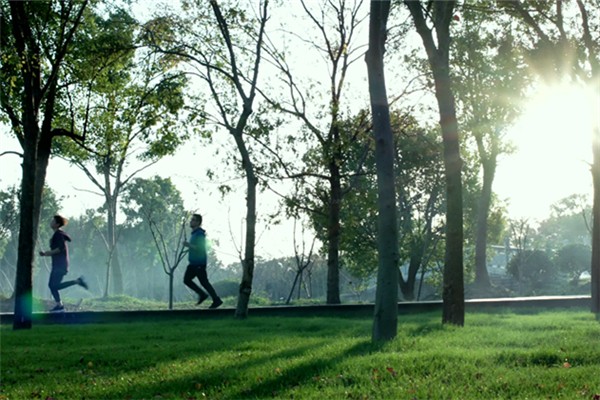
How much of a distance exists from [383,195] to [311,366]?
2917mm

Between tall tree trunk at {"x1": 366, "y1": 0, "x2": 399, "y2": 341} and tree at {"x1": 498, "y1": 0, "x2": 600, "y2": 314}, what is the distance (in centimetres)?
927

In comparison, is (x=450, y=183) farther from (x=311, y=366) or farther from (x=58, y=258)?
(x=58, y=258)

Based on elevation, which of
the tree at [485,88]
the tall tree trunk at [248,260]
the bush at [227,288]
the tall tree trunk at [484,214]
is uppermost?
the tree at [485,88]

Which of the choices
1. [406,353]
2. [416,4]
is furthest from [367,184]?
[406,353]

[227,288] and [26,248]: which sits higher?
[26,248]

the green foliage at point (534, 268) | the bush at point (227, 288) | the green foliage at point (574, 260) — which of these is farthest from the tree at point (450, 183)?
the green foliage at point (574, 260)

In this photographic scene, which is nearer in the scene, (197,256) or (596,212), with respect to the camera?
(197,256)

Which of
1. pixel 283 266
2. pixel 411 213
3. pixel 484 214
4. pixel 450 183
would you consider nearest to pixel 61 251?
pixel 450 183

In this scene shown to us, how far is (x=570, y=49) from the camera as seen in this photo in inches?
749

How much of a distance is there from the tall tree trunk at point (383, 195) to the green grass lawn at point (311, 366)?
38 centimetres

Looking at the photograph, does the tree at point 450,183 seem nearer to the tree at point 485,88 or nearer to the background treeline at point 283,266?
the tree at point 485,88

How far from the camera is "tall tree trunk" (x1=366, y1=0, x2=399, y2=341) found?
9188 millimetres

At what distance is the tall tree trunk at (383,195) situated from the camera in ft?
30.1

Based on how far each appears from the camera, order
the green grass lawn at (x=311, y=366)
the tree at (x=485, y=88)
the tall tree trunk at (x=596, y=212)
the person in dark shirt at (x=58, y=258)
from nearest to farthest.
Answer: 1. the green grass lawn at (x=311, y=366)
2. the person in dark shirt at (x=58, y=258)
3. the tall tree trunk at (x=596, y=212)
4. the tree at (x=485, y=88)
